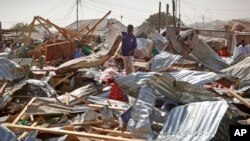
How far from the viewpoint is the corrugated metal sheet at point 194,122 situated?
5.14 meters

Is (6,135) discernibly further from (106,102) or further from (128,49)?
(128,49)

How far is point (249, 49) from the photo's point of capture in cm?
1458

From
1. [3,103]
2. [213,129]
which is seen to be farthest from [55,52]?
[213,129]

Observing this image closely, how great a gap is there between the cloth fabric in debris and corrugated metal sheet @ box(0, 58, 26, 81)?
4524mm

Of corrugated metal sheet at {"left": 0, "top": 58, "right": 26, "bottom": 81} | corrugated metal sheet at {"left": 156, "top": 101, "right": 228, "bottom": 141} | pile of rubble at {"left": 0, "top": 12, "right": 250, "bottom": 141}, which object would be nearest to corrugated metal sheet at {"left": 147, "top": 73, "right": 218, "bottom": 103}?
pile of rubble at {"left": 0, "top": 12, "right": 250, "bottom": 141}

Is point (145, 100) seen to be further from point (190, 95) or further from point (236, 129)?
point (236, 129)

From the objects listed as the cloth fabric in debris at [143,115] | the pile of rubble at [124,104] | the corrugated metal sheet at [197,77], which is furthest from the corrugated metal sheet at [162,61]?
the cloth fabric in debris at [143,115]

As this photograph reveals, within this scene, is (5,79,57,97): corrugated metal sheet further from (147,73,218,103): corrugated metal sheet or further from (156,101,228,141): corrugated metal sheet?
(156,101,228,141): corrugated metal sheet

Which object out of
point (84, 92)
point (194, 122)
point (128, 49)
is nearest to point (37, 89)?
point (84, 92)

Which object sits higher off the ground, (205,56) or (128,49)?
(128,49)

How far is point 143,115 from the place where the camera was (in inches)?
245

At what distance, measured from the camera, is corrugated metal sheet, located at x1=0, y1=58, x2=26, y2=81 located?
9719 mm

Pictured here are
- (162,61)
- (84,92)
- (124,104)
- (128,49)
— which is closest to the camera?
(124,104)

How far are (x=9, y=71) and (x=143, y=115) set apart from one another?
16.7ft
